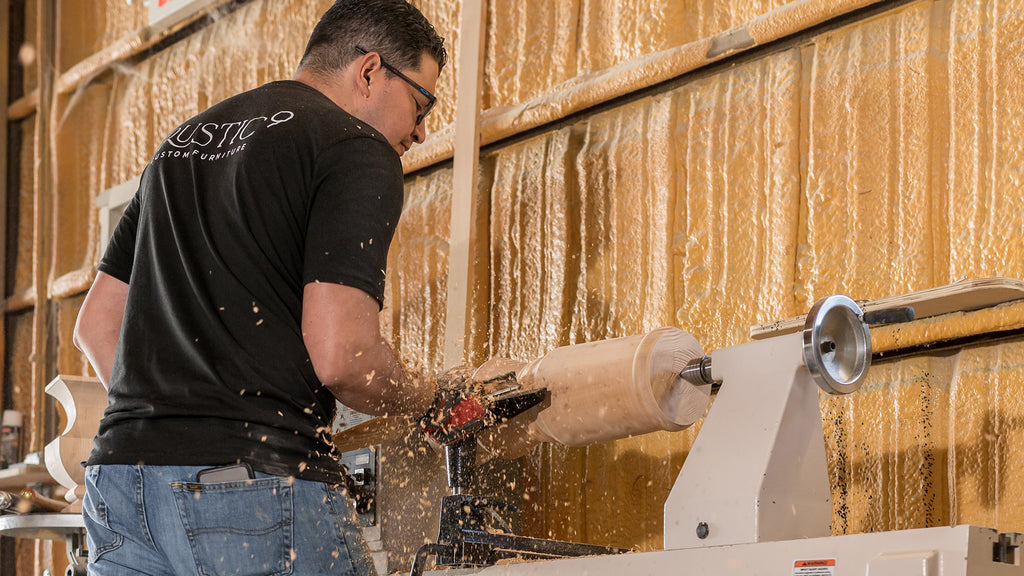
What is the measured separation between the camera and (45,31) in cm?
454

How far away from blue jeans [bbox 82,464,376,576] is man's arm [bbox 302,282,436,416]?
0.15 metres

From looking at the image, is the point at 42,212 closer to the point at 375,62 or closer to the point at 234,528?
the point at 375,62

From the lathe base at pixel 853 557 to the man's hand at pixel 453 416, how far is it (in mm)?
431

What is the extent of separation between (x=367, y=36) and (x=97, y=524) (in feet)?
2.88

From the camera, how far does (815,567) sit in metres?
1.34

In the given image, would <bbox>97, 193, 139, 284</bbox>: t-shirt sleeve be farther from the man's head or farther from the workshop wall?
the workshop wall

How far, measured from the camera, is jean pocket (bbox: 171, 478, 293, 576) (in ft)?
4.83

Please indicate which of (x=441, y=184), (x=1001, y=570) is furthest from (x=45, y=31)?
(x=1001, y=570)

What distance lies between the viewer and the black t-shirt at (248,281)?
4.97 feet

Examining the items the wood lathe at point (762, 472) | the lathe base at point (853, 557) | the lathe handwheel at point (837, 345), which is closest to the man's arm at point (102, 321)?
the wood lathe at point (762, 472)

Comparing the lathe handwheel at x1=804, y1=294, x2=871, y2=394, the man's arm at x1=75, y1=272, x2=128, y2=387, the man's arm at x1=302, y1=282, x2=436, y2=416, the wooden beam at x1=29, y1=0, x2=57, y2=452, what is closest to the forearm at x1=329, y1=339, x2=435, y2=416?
the man's arm at x1=302, y1=282, x2=436, y2=416

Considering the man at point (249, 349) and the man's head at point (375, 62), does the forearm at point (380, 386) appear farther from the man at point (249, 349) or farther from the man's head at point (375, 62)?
the man's head at point (375, 62)

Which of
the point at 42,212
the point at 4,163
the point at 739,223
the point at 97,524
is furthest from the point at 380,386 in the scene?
the point at 4,163

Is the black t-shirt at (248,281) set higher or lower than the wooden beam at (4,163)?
lower
